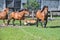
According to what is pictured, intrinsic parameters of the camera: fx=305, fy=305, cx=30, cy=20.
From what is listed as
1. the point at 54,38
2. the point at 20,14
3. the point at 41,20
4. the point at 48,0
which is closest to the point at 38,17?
the point at 41,20

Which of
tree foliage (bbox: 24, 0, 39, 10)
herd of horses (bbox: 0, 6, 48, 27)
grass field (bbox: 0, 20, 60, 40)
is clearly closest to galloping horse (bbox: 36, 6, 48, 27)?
herd of horses (bbox: 0, 6, 48, 27)

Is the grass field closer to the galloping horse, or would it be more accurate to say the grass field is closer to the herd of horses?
the galloping horse

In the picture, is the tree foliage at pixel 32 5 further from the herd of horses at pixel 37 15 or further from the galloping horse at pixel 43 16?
the galloping horse at pixel 43 16

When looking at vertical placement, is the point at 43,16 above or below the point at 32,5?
below

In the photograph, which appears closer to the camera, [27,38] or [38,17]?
[27,38]

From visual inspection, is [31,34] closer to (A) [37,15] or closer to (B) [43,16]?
(B) [43,16]

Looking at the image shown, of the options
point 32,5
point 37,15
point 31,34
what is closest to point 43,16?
point 37,15

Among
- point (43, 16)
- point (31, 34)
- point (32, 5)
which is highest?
point (32, 5)

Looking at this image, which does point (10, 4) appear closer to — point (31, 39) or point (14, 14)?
point (14, 14)

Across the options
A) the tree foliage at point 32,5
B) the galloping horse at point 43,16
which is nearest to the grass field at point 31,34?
the galloping horse at point 43,16

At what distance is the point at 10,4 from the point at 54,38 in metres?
21.2

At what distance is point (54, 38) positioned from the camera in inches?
581

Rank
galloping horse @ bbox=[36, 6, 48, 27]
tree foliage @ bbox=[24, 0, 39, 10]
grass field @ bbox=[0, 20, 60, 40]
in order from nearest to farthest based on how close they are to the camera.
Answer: grass field @ bbox=[0, 20, 60, 40] < galloping horse @ bbox=[36, 6, 48, 27] < tree foliage @ bbox=[24, 0, 39, 10]

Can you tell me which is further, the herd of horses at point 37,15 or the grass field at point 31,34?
the herd of horses at point 37,15
